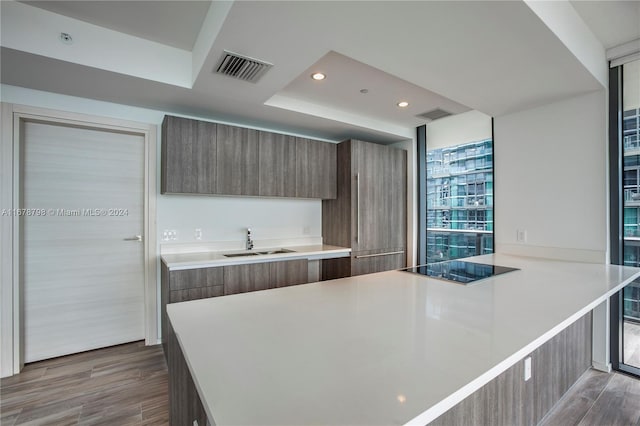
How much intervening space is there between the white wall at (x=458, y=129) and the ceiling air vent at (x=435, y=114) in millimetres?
220

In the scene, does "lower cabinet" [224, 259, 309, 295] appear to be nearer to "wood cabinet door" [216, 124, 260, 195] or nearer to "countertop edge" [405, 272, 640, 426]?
"wood cabinet door" [216, 124, 260, 195]

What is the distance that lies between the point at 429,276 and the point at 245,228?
2.25 meters

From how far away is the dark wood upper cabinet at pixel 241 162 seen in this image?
277 centimetres

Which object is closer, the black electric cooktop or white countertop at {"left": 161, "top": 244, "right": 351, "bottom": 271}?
the black electric cooktop

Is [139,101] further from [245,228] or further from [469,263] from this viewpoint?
[469,263]

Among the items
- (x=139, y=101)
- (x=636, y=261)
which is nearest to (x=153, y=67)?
(x=139, y=101)

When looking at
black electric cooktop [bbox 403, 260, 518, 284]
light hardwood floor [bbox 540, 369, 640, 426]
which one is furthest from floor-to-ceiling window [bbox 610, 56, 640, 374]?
black electric cooktop [bbox 403, 260, 518, 284]

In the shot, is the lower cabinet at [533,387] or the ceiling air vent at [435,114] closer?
the lower cabinet at [533,387]

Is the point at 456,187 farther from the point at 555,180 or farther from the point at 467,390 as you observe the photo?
the point at 467,390

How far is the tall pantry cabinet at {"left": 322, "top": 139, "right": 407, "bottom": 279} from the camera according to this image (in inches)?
141

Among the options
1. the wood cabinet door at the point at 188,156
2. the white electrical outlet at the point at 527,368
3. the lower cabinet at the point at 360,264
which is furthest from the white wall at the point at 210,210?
the white electrical outlet at the point at 527,368

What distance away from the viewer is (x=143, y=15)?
197 centimetres

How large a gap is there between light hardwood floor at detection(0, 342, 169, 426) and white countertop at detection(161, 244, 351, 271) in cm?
90

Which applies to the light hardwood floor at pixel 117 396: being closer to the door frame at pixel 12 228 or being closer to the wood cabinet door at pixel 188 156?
the door frame at pixel 12 228
